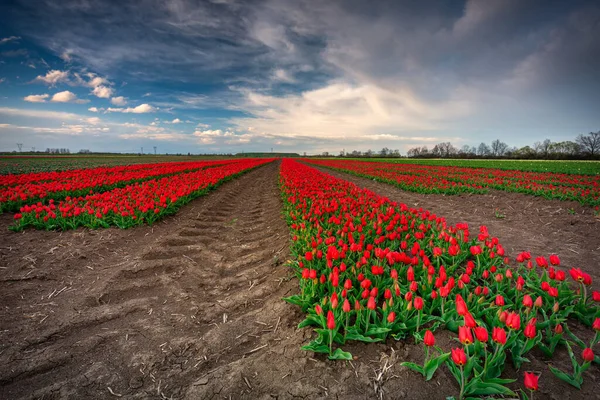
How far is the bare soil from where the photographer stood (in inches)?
94.7

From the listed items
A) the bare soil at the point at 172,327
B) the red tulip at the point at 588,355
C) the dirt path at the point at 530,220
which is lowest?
the bare soil at the point at 172,327

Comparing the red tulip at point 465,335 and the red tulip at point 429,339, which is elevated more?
the red tulip at point 465,335

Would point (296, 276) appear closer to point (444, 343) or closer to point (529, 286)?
point (444, 343)

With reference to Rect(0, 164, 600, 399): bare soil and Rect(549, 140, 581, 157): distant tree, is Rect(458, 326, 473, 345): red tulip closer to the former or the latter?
Rect(0, 164, 600, 399): bare soil

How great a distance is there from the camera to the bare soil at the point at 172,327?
2404 mm

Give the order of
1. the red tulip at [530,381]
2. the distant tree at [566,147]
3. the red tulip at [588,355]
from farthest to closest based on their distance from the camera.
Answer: the distant tree at [566,147], the red tulip at [588,355], the red tulip at [530,381]

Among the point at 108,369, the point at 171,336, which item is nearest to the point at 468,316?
the point at 171,336

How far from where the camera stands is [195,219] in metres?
8.29

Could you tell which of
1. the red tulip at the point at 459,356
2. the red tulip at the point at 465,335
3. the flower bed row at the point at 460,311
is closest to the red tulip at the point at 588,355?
the flower bed row at the point at 460,311

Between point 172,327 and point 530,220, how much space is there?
11.4 m

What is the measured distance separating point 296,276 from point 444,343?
2.25 meters

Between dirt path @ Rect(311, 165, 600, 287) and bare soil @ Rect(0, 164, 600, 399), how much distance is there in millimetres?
106

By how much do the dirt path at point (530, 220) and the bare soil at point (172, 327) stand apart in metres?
0.11

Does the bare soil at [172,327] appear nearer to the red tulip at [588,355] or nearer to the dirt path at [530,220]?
the dirt path at [530,220]
